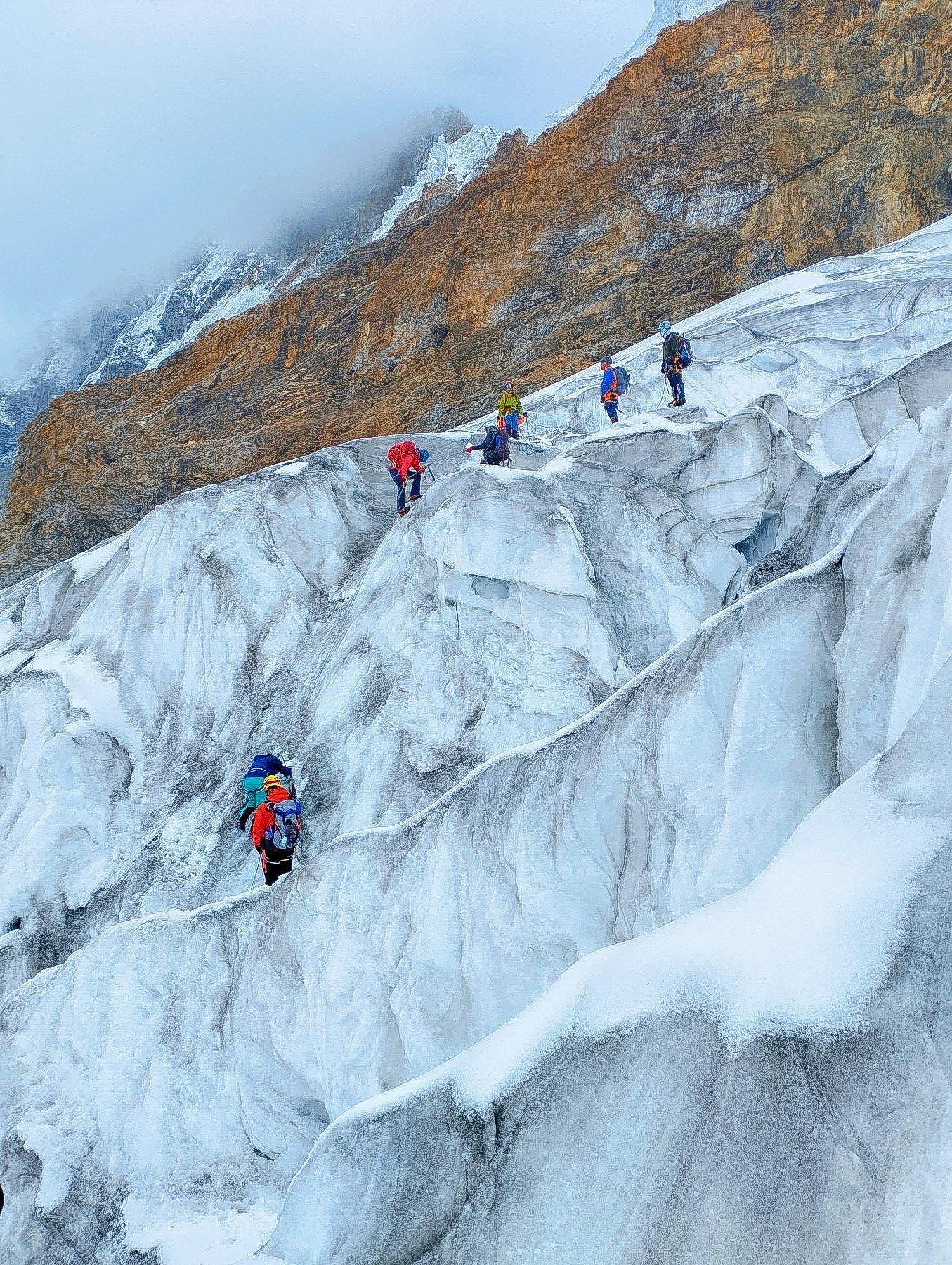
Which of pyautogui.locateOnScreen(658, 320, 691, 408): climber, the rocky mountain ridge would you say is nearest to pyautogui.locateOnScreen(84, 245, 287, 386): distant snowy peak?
the rocky mountain ridge

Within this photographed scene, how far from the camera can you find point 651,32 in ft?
317

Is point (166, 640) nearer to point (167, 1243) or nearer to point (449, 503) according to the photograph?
point (449, 503)

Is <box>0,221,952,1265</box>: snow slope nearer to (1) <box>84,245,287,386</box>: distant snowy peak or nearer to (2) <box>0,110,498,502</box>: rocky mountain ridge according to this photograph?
(2) <box>0,110,498,502</box>: rocky mountain ridge

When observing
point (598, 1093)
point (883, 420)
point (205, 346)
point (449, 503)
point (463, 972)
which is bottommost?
point (883, 420)

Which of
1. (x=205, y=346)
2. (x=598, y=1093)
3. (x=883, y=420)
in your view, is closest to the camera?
(x=598, y=1093)

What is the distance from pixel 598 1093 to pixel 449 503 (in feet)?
27.4

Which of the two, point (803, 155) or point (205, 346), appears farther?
point (205, 346)

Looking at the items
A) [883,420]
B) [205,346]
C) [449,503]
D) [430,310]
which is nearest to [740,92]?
[430,310]

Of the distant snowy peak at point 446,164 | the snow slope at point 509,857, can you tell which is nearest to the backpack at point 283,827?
the snow slope at point 509,857

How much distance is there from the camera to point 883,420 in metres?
13.0

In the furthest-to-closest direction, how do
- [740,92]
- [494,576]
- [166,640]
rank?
[740,92] → [166,640] → [494,576]

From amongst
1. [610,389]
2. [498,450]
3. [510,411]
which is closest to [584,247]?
[510,411]

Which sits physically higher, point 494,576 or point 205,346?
point 205,346

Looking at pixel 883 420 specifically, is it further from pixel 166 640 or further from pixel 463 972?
pixel 166 640
